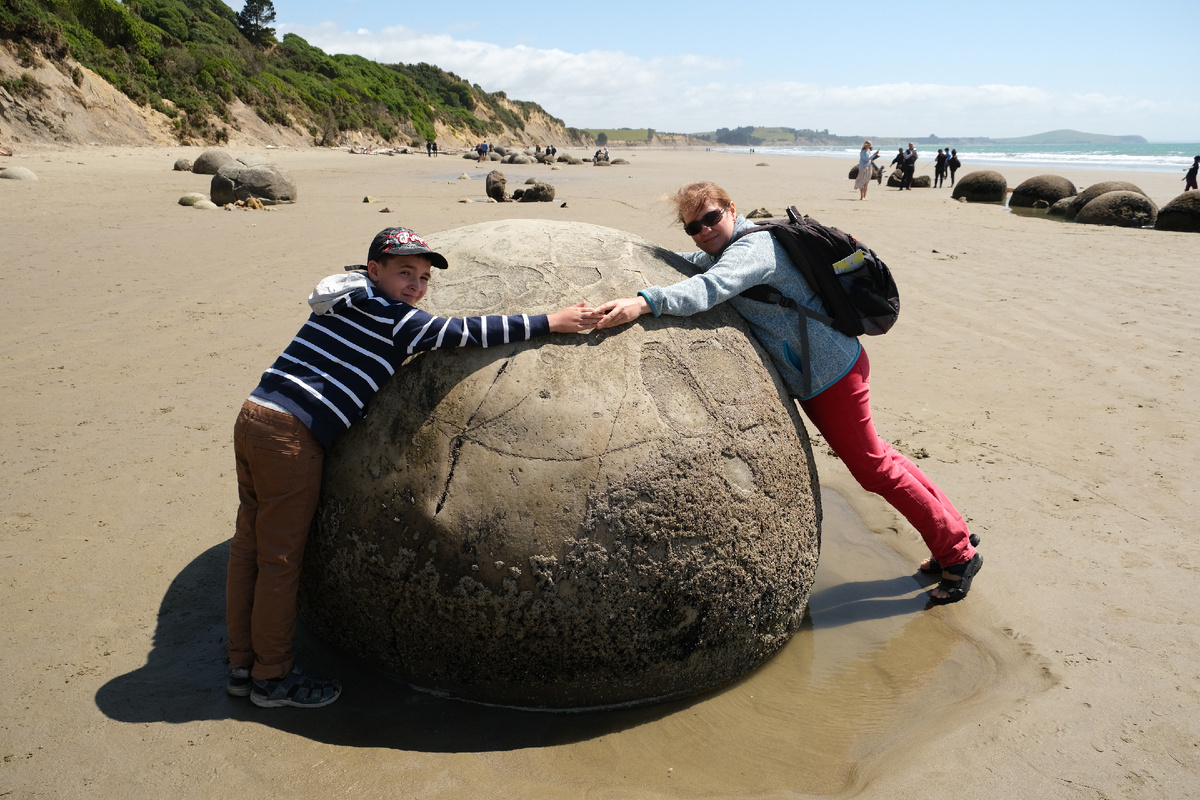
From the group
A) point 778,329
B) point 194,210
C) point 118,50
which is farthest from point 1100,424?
point 118,50

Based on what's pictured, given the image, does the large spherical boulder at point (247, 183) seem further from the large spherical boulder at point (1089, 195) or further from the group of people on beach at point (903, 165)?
the large spherical boulder at point (1089, 195)

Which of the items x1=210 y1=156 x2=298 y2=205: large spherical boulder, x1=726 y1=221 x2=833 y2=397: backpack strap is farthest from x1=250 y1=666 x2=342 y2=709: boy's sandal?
x1=210 y1=156 x2=298 y2=205: large spherical boulder

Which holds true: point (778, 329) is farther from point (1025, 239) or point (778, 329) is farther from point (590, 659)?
point (1025, 239)

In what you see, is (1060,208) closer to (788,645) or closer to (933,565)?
(933,565)

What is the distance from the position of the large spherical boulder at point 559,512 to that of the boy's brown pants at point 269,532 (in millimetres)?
115

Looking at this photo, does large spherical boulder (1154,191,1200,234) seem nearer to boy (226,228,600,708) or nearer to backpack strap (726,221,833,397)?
backpack strap (726,221,833,397)

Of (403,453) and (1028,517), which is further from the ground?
(403,453)

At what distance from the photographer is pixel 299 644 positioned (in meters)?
3.42

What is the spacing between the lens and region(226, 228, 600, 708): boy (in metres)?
2.82

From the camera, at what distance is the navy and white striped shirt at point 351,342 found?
283 cm

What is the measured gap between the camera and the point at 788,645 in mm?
3551

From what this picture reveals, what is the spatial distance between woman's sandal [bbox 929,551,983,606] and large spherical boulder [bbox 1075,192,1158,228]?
53.4 feet

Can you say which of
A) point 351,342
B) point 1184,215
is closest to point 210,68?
point 1184,215

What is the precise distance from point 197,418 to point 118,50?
1274 inches
